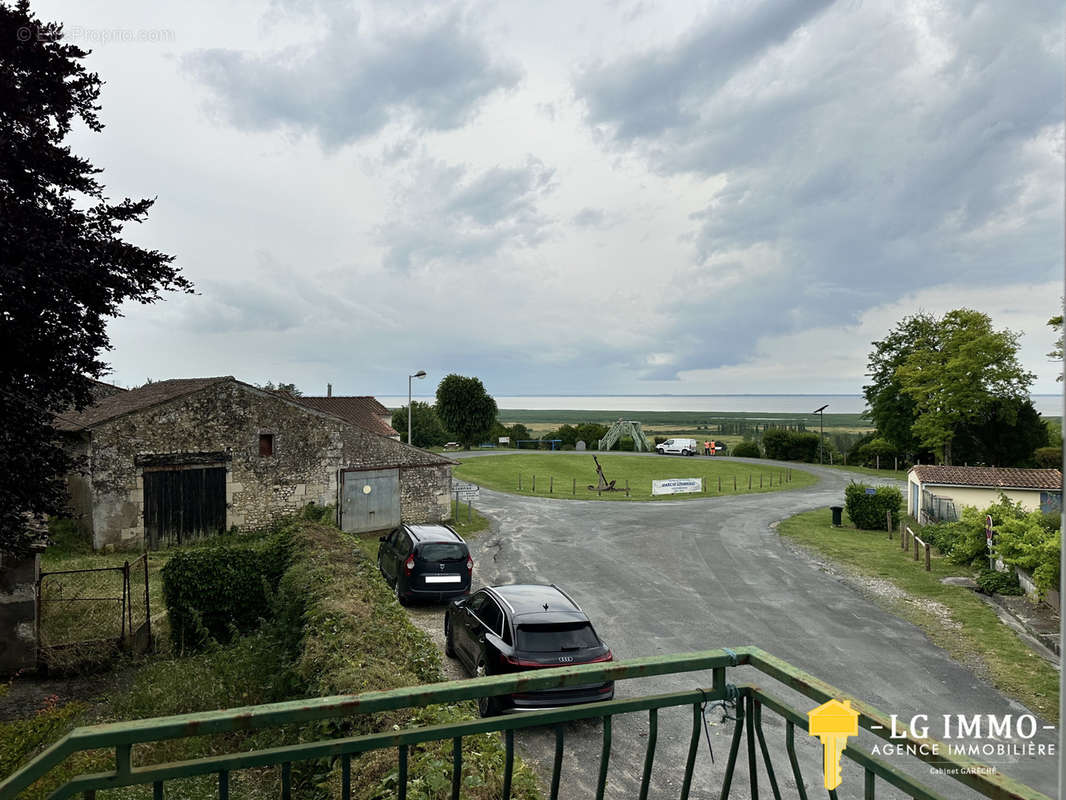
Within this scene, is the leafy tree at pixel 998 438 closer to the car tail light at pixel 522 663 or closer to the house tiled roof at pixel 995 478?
the house tiled roof at pixel 995 478

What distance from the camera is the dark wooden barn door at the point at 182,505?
17094 mm

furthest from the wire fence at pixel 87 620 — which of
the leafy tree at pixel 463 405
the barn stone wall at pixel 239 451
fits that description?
the leafy tree at pixel 463 405

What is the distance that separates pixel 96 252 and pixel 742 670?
41.4 feet

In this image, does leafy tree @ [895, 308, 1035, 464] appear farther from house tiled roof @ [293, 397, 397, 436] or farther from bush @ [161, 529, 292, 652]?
bush @ [161, 529, 292, 652]

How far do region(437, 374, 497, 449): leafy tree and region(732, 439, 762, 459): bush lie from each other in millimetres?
25758

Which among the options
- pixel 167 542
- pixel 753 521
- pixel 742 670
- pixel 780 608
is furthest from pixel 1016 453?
pixel 167 542

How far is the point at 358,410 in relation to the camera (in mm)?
39938

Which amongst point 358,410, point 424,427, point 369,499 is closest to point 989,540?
point 369,499

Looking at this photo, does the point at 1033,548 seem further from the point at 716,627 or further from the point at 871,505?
the point at 871,505

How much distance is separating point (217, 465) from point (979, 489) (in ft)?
87.9

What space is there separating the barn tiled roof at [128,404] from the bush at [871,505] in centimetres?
2347

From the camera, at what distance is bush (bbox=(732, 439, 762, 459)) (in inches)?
2415

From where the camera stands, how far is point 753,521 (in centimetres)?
2508

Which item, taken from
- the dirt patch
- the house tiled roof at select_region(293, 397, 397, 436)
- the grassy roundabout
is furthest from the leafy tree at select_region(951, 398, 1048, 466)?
the dirt patch
